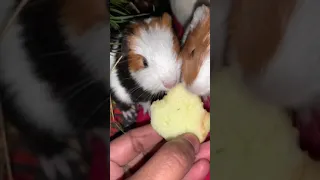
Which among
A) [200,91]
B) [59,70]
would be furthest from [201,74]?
[59,70]

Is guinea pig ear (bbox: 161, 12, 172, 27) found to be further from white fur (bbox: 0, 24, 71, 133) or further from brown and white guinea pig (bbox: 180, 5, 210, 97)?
white fur (bbox: 0, 24, 71, 133)

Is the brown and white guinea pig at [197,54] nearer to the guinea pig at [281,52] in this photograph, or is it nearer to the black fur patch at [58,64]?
the guinea pig at [281,52]

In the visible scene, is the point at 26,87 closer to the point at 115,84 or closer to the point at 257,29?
the point at 115,84

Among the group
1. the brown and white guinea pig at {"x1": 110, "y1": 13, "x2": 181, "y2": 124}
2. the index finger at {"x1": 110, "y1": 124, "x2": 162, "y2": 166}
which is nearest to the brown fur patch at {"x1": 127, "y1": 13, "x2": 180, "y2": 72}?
the brown and white guinea pig at {"x1": 110, "y1": 13, "x2": 181, "y2": 124}

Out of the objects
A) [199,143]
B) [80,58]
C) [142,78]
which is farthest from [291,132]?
[80,58]

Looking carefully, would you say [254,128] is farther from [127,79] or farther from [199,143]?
[127,79]

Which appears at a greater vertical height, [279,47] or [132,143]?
[279,47]
